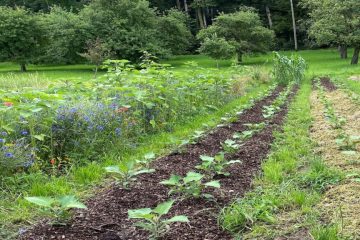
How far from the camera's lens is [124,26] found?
108 ft

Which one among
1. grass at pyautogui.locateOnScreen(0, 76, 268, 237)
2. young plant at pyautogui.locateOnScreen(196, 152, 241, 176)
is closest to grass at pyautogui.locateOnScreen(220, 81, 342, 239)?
young plant at pyautogui.locateOnScreen(196, 152, 241, 176)

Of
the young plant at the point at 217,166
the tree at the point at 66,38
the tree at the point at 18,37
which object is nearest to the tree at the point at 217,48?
the tree at the point at 66,38

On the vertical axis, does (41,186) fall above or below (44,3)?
below

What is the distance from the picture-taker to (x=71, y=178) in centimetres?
407

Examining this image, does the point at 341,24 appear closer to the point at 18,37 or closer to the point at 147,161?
the point at 18,37

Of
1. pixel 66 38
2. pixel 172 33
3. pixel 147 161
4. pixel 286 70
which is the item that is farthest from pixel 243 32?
pixel 147 161

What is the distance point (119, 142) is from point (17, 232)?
A: 254 centimetres

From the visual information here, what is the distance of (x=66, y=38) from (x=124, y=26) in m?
4.98

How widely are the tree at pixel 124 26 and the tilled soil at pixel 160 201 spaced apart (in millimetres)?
26758

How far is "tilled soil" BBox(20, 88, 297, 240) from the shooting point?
2658 millimetres

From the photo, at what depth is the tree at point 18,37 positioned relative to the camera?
30797 mm

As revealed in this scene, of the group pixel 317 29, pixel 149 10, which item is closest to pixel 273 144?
pixel 317 29

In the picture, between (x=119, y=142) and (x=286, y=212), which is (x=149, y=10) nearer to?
(x=119, y=142)

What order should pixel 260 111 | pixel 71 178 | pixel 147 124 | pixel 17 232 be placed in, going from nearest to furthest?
pixel 17 232, pixel 71 178, pixel 147 124, pixel 260 111
